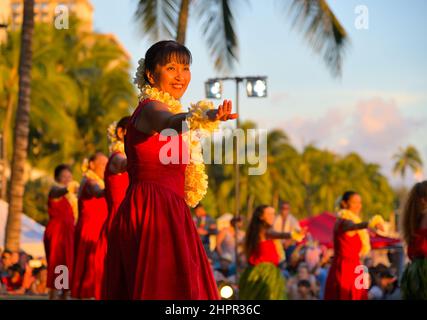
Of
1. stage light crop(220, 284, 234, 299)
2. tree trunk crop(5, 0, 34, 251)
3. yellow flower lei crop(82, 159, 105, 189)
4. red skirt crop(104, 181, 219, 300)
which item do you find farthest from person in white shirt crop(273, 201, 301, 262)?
red skirt crop(104, 181, 219, 300)

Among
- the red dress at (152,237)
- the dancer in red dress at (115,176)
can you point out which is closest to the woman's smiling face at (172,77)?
the red dress at (152,237)

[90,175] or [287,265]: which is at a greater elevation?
[90,175]

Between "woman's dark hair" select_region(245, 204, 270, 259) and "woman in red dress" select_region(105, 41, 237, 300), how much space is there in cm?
543

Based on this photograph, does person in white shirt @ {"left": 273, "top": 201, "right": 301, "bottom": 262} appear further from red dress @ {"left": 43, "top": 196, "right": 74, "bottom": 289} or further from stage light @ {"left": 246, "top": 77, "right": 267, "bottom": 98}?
red dress @ {"left": 43, "top": 196, "right": 74, "bottom": 289}

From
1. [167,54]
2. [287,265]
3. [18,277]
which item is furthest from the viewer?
[287,265]

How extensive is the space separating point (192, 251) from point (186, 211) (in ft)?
0.67

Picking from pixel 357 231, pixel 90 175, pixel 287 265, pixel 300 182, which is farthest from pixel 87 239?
pixel 300 182

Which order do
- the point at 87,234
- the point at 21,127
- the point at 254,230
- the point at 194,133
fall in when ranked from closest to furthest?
the point at 194,133
the point at 87,234
the point at 254,230
the point at 21,127

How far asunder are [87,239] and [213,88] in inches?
286

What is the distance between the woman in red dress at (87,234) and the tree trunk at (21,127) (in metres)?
6.60

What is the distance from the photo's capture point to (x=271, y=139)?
64.6 metres

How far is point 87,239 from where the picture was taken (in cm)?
1000

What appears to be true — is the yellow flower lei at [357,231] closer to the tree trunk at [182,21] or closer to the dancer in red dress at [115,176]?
the dancer in red dress at [115,176]

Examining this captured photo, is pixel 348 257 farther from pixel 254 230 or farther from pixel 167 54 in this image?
pixel 167 54
